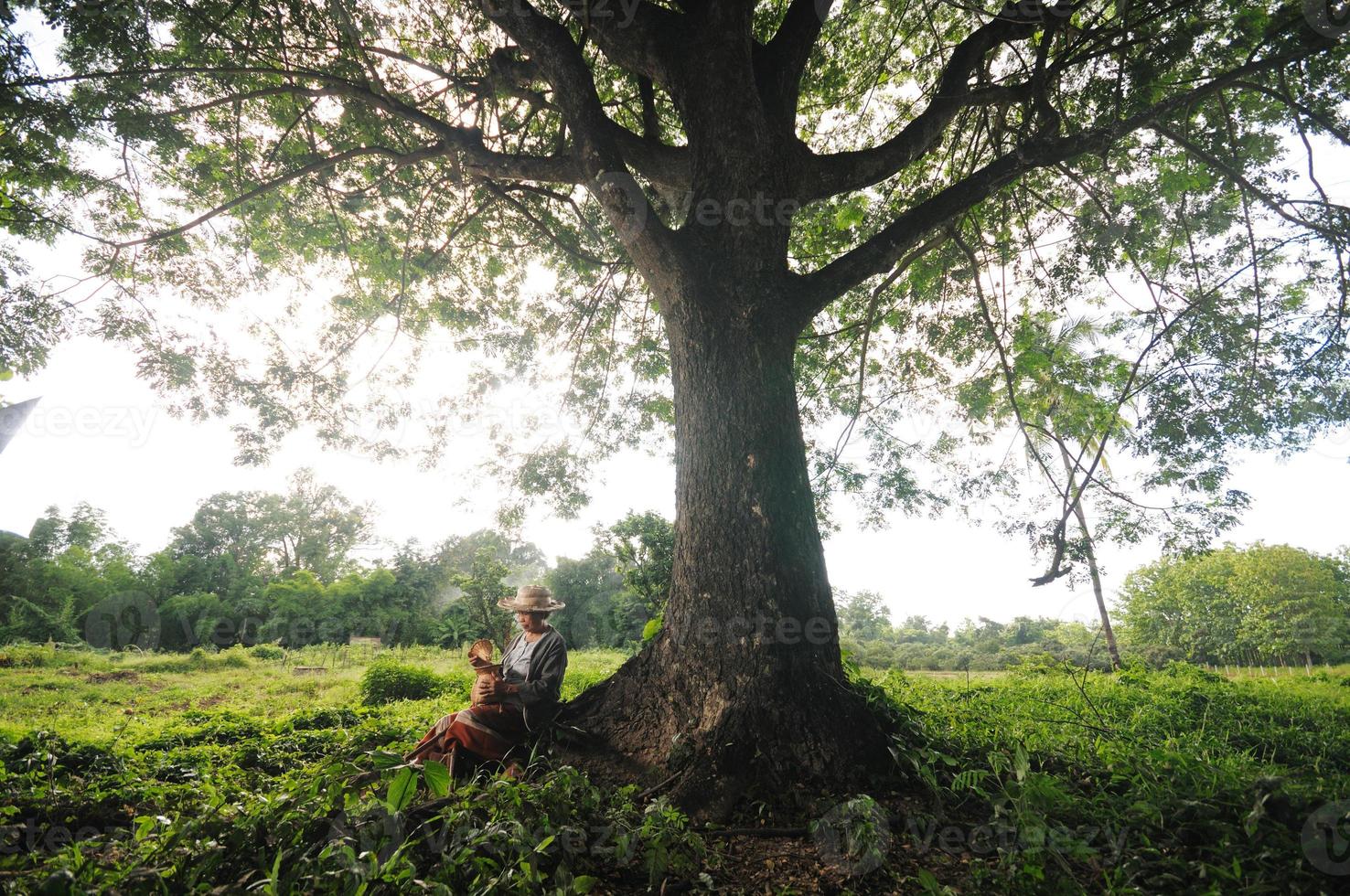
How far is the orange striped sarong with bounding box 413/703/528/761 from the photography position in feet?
11.0

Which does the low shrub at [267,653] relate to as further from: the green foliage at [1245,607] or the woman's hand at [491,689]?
the green foliage at [1245,607]

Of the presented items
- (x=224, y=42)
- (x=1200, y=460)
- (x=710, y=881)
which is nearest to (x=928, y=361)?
(x=1200, y=460)

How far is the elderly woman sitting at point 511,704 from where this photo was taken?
11.1ft

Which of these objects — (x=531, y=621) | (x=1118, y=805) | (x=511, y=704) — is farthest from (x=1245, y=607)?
(x=511, y=704)

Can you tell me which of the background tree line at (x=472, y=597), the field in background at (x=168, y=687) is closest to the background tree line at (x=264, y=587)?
the background tree line at (x=472, y=597)

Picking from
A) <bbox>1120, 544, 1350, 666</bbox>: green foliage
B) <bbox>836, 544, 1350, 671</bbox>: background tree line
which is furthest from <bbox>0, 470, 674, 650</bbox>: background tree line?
<bbox>1120, 544, 1350, 666</bbox>: green foliage

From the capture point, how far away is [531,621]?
4.04 m

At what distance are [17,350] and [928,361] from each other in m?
10.5

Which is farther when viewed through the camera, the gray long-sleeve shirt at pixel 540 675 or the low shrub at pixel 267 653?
the low shrub at pixel 267 653

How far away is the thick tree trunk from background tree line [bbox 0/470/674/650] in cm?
894

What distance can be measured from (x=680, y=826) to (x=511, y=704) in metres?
1.57

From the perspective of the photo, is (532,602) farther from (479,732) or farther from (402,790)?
(402,790)

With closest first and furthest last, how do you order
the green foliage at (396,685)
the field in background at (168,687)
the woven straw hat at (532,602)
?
the woven straw hat at (532,602) → the field in background at (168,687) → the green foliage at (396,685)

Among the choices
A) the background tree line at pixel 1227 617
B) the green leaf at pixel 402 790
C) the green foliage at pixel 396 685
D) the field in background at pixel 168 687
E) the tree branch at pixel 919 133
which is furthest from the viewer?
the background tree line at pixel 1227 617
